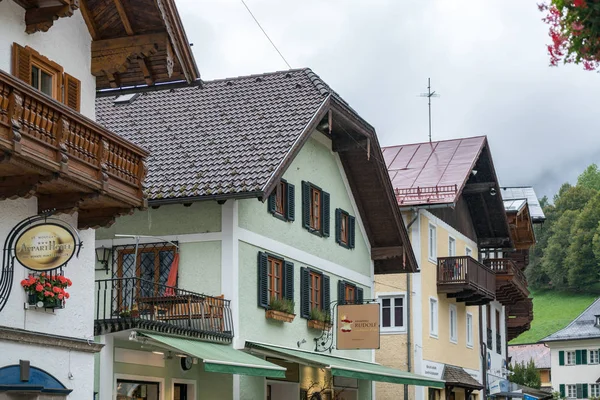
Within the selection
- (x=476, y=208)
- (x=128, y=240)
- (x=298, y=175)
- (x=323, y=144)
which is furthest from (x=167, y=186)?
(x=476, y=208)

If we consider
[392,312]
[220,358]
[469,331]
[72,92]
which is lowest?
[220,358]

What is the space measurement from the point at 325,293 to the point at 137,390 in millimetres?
7401

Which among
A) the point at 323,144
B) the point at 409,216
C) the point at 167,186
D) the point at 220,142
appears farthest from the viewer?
the point at 409,216

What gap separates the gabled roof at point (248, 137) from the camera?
70.5ft

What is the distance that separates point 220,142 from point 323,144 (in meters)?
4.32

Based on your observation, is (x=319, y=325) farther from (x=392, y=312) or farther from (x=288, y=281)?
(x=392, y=312)

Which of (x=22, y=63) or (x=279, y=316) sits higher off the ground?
(x=22, y=63)

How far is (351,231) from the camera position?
1118 inches

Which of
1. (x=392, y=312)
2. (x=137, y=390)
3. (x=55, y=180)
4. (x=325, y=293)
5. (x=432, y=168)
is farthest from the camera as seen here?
(x=432, y=168)

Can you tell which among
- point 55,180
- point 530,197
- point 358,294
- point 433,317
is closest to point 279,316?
point 358,294

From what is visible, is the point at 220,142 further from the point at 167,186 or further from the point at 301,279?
the point at 301,279

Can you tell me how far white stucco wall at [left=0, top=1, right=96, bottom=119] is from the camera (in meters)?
14.1

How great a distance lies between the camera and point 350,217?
28484 millimetres

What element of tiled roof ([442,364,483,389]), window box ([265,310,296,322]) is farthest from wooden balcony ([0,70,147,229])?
tiled roof ([442,364,483,389])
